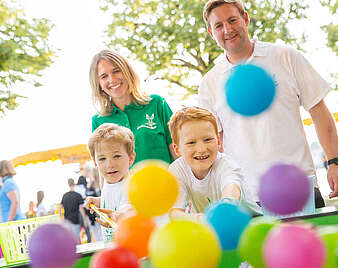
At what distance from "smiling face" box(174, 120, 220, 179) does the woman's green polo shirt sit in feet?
2.03

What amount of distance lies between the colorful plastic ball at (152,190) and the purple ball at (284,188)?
16 cm

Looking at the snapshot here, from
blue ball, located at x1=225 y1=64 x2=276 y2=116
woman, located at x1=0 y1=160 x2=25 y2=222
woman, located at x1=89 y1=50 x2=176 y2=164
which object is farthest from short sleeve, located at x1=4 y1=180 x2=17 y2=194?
blue ball, located at x1=225 y1=64 x2=276 y2=116

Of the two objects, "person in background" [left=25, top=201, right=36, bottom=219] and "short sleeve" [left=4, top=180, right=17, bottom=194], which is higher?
"short sleeve" [left=4, top=180, right=17, bottom=194]

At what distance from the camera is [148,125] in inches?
92.9

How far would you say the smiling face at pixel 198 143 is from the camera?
1689mm

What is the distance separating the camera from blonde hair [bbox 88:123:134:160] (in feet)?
6.99

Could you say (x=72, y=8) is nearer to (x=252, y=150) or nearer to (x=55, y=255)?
(x=252, y=150)

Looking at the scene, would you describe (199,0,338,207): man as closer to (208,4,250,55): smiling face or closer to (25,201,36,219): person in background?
(208,4,250,55): smiling face

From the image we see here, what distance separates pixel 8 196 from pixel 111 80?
3.15 meters

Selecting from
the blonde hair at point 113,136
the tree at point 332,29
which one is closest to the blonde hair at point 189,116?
the blonde hair at point 113,136

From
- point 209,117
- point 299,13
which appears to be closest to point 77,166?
point 299,13

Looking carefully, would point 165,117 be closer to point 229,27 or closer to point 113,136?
point 113,136

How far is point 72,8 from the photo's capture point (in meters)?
9.04

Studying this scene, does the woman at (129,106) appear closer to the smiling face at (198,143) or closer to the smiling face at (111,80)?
the smiling face at (111,80)
